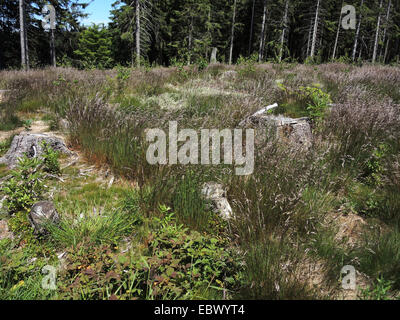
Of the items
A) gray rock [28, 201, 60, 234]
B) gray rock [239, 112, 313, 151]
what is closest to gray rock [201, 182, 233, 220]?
gray rock [28, 201, 60, 234]

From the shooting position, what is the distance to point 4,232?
2.41 meters

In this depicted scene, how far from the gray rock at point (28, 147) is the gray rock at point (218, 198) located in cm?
261

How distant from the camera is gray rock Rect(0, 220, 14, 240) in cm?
235

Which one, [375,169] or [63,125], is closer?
[375,169]

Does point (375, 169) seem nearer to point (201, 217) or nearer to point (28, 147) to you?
point (201, 217)

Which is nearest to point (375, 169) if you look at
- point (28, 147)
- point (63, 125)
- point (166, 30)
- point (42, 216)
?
point (42, 216)

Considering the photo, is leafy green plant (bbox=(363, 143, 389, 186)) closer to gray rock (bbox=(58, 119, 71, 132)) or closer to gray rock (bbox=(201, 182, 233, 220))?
gray rock (bbox=(201, 182, 233, 220))

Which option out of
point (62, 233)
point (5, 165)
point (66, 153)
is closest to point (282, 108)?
point (66, 153)

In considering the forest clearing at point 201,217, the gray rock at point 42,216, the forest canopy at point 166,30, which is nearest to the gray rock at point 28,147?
the forest clearing at point 201,217

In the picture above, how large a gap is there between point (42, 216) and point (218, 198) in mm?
1736

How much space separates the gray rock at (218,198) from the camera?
8.54 feet

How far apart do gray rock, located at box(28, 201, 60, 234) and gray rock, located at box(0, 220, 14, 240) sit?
0.21 m

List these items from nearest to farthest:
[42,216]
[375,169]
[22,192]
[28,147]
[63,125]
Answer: [42,216]
[22,192]
[375,169]
[28,147]
[63,125]
